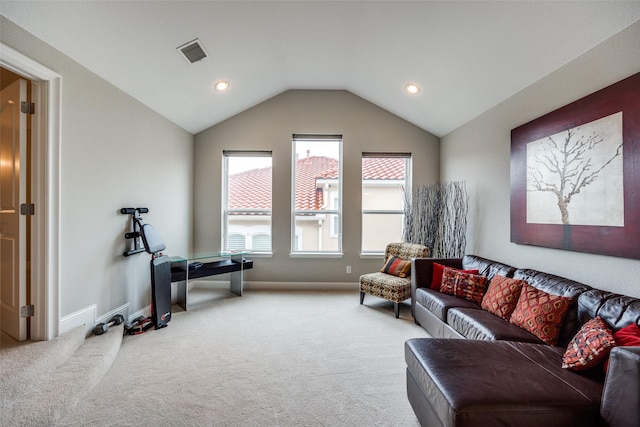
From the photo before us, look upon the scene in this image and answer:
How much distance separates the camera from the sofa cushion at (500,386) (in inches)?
47.6

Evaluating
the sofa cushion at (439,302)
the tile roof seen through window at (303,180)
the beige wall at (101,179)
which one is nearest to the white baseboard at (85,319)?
the beige wall at (101,179)

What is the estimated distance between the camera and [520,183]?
2.78 metres

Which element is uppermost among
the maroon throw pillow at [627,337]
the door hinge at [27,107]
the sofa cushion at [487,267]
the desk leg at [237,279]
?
the door hinge at [27,107]

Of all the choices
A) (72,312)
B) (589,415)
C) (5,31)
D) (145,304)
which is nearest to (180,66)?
(5,31)

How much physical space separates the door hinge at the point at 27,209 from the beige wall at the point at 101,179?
6.6 inches

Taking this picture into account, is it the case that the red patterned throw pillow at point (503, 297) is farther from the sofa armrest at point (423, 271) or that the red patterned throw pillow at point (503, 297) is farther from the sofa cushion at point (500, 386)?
the sofa armrest at point (423, 271)

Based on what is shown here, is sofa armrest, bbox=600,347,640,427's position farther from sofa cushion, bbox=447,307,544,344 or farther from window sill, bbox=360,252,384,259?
window sill, bbox=360,252,384,259

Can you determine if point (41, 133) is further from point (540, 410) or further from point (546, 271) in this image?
point (546, 271)

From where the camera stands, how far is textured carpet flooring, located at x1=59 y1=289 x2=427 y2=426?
1728 mm

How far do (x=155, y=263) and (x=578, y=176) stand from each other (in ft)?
12.8

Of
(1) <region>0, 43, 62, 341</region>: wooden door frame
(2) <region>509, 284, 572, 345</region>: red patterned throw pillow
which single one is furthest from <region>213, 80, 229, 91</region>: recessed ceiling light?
(2) <region>509, 284, 572, 345</region>: red patterned throw pillow

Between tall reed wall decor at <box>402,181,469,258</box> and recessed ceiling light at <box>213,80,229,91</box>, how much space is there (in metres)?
3.01

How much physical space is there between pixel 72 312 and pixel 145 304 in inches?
40.4

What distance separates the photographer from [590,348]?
58.2 inches
